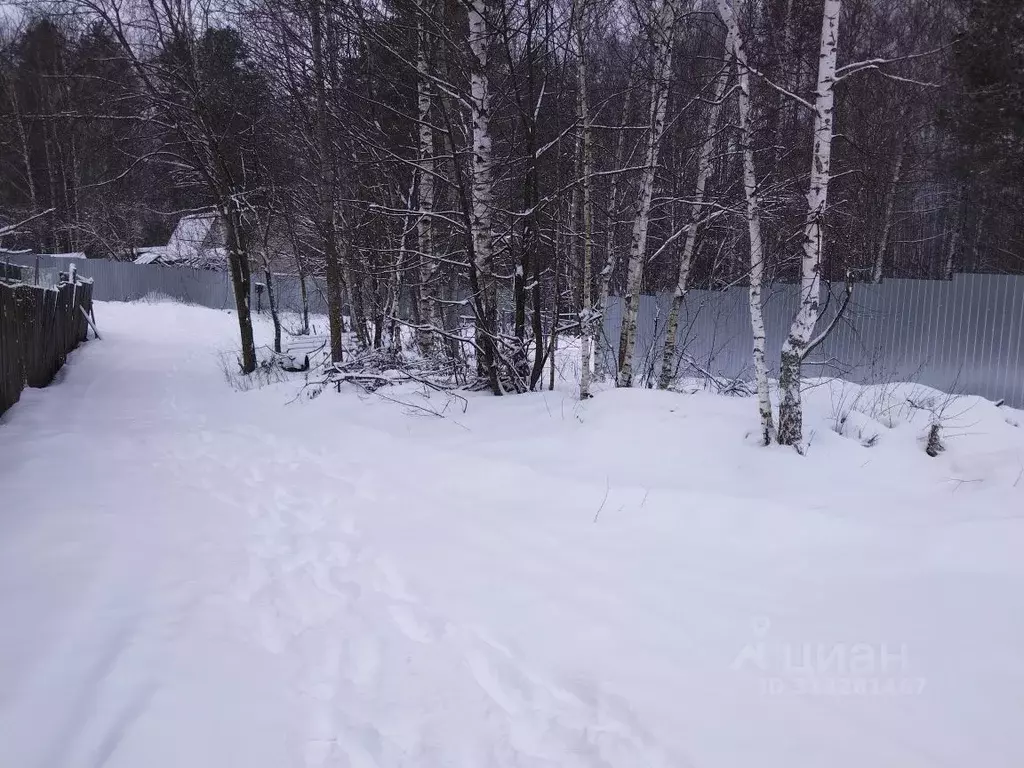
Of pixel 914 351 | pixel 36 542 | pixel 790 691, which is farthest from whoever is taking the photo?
pixel 914 351

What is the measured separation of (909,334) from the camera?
38.5 feet

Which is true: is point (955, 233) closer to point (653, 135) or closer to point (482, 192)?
point (653, 135)

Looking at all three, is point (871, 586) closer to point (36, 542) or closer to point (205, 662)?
point (205, 662)

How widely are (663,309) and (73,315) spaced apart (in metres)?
12.5

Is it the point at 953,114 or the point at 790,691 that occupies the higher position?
the point at 953,114

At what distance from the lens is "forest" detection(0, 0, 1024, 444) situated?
726 centimetres

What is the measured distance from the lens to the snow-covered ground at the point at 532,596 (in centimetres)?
253

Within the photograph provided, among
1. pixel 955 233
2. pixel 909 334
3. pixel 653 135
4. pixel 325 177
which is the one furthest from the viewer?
pixel 955 233

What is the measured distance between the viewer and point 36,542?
418cm

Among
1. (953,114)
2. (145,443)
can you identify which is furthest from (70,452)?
(953,114)

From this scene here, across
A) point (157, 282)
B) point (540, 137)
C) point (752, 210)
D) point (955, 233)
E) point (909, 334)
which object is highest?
point (540, 137)

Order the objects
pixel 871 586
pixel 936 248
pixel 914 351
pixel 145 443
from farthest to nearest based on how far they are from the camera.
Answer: pixel 936 248, pixel 914 351, pixel 145 443, pixel 871 586

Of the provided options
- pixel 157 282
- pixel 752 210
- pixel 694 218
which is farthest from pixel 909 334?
pixel 157 282

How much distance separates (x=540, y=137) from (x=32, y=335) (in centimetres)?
795
